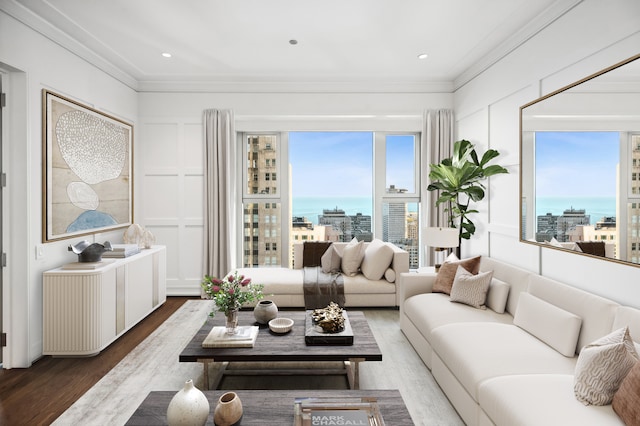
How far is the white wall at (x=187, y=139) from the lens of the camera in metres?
4.88

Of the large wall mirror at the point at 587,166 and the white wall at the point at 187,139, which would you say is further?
the white wall at the point at 187,139

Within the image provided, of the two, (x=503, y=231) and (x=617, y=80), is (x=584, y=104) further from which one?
(x=503, y=231)

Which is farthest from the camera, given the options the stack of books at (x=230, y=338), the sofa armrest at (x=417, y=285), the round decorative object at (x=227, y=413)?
the sofa armrest at (x=417, y=285)

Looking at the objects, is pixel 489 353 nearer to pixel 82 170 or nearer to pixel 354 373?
pixel 354 373

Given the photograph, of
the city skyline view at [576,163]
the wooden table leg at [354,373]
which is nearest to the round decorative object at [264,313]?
the wooden table leg at [354,373]

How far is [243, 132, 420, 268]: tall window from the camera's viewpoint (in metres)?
5.21

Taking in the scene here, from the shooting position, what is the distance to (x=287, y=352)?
2264 mm

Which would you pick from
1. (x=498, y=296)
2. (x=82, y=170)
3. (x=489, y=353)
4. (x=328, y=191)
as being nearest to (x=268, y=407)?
(x=489, y=353)

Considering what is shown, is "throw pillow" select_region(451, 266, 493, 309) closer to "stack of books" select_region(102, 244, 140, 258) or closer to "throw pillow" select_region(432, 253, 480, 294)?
"throw pillow" select_region(432, 253, 480, 294)

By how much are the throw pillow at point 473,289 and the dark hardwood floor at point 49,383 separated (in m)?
2.89

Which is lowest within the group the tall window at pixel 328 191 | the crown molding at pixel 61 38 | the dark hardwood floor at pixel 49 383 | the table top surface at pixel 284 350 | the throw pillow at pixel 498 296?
the dark hardwood floor at pixel 49 383

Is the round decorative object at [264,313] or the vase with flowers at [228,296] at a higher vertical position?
the vase with flowers at [228,296]

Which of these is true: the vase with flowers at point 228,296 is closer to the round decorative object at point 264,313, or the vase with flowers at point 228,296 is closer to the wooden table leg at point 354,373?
the round decorative object at point 264,313

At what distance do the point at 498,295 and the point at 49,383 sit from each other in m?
3.46
